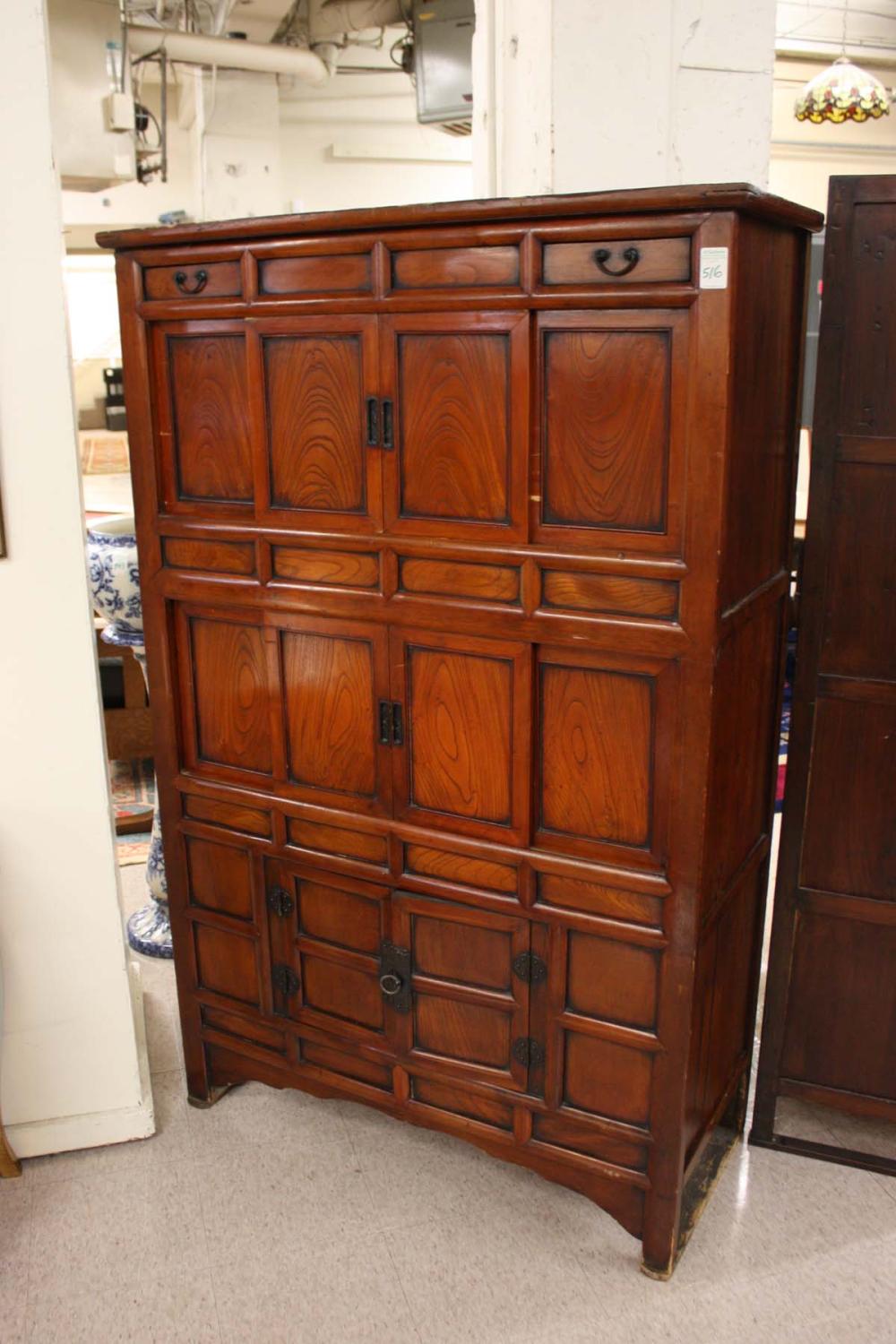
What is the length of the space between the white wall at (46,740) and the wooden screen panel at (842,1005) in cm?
146

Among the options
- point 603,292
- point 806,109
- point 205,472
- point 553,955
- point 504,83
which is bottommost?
point 553,955

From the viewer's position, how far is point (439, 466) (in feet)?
6.58

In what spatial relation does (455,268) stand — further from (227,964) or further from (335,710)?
(227,964)

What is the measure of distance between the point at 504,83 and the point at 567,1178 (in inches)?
92.6

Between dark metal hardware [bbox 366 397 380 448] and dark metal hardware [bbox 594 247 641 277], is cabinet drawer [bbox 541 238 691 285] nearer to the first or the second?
dark metal hardware [bbox 594 247 641 277]

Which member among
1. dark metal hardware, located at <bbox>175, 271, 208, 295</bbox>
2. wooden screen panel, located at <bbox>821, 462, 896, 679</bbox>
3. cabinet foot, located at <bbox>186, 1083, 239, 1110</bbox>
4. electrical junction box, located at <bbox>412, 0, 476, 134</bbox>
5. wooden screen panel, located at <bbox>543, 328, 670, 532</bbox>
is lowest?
cabinet foot, located at <bbox>186, 1083, 239, 1110</bbox>

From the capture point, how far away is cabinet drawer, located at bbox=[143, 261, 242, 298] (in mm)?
2123

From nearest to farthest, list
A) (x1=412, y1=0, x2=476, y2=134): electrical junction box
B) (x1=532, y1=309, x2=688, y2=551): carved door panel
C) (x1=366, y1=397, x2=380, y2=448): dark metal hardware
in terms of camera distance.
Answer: (x1=532, y1=309, x2=688, y2=551): carved door panel
(x1=366, y1=397, x2=380, y2=448): dark metal hardware
(x1=412, y1=0, x2=476, y2=134): electrical junction box

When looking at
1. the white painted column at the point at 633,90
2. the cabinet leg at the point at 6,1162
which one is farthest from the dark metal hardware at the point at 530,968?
the white painted column at the point at 633,90

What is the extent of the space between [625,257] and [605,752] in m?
0.82

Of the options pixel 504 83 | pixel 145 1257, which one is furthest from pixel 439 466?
pixel 145 1257

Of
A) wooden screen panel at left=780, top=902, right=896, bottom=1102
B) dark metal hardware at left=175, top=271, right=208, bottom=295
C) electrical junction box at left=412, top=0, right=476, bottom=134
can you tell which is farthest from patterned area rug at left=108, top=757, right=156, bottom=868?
electrical junction box at left=412, top=0, right=476, bottom=134

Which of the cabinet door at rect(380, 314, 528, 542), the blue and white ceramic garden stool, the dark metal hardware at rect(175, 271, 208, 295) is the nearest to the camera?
the cabinet door at rect(380, 314, 528, 542)

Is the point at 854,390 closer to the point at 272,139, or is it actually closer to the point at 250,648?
the point at 250,648
